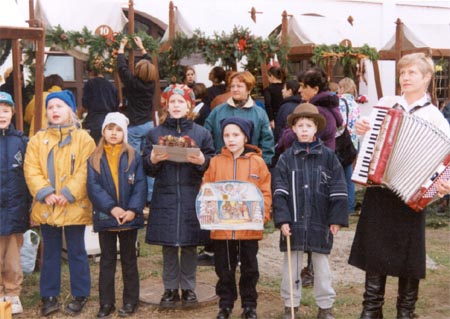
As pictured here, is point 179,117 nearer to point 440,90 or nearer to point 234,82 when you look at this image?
point 234,82

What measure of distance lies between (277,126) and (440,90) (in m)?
9.54

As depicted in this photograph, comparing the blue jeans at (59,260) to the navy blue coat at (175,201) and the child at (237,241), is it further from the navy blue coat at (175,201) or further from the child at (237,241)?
the child at (237,241)

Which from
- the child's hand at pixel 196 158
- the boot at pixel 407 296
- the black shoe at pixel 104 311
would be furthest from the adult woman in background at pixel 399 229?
the black shoe at pixel 104 311

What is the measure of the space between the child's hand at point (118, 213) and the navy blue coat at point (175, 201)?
280mm

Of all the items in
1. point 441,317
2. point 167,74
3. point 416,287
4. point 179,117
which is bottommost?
point 441,317

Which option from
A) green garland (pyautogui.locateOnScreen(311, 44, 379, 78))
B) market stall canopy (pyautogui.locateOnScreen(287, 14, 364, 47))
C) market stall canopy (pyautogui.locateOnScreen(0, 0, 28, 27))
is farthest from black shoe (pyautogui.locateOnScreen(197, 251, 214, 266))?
market stall canopy (pyautogui.locateOnScreen(287, 14, 364, 47))

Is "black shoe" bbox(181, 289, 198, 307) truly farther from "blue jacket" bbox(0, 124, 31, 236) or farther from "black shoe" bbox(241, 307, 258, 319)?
"blue jacket" bbox(0, 124, 31, 236)

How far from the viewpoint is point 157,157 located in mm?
4652

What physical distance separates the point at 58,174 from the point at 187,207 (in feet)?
3.15

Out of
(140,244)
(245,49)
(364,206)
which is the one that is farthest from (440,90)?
(364,206)

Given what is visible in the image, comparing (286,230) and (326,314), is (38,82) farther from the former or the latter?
(326,314)

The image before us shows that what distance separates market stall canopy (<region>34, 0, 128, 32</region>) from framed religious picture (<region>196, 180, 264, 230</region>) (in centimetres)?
462

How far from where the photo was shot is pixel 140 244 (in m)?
6.86

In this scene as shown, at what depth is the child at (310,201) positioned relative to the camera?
448 centimetres
